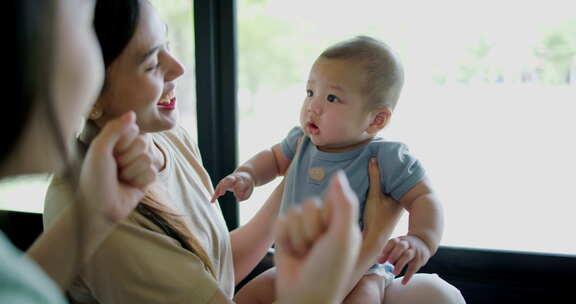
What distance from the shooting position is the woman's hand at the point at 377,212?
1098 millimetres

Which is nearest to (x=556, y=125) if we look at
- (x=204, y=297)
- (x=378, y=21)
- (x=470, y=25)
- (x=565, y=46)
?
(x=565, y=46)

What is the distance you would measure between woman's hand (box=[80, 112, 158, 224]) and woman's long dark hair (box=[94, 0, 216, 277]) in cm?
18

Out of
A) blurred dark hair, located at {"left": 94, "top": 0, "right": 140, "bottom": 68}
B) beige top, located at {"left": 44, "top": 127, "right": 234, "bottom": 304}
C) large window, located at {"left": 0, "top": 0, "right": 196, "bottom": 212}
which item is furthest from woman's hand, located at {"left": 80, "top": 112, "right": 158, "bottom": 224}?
large window, located at {"left": 0, "top": 0, "right": 196, "bottom": 212}

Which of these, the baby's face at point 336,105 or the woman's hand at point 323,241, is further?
the baby's face at point 336,105

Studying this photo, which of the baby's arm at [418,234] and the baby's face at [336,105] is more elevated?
the baby's face at [336,105]

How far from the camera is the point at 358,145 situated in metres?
1.23

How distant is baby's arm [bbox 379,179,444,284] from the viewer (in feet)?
3.15

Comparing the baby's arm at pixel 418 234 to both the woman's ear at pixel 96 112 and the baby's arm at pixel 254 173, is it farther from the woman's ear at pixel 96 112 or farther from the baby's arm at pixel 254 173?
the woman's ear at pixel 96 112

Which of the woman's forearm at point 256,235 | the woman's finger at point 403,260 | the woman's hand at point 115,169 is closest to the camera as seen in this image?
the woman's hand at point 115,169

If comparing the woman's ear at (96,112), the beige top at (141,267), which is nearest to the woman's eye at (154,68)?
the woman's ear at (96,112)

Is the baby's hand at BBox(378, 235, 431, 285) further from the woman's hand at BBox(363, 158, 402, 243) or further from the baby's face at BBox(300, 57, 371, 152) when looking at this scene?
the baby's face at BBox(300, 57, 371, 152)

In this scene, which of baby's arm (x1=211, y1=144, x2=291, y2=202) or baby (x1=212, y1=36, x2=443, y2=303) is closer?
baby (x1=212, y1=36, x2=443, y2=303)

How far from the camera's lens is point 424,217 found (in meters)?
1.06

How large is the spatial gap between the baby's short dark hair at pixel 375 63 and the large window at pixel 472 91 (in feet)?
1.19
